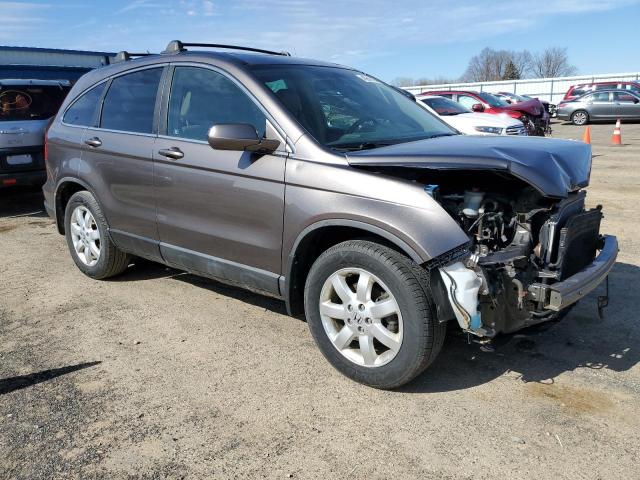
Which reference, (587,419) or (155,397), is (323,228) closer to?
(155,397)

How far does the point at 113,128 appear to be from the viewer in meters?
4.86

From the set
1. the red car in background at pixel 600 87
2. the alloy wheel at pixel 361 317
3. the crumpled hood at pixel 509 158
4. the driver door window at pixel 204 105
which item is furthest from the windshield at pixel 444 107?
the red car in background at pixel 600 87

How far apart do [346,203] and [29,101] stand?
23.7 ft

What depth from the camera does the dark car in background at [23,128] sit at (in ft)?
26.9

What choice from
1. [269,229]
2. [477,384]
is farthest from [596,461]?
[269,229]

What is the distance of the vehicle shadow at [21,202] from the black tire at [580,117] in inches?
931

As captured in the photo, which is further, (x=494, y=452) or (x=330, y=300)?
(x=330, y=300)

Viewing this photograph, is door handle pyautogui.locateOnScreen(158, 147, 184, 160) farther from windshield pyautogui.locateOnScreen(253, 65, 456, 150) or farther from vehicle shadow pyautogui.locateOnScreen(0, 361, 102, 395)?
vehicle shadow pyautogui.locateOnScreen(0, 361, 102, 395)

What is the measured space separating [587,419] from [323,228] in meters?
1.76

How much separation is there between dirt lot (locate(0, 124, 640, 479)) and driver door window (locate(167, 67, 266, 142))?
1459 mm

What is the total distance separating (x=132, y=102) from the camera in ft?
15.6

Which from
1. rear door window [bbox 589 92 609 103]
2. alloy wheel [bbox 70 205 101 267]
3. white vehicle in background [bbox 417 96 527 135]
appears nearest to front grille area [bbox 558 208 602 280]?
alloy wheel [bbox 70 205 101 267]

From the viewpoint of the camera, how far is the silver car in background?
82.9 ft

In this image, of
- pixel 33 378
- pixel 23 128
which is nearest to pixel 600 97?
pixel 23 128
